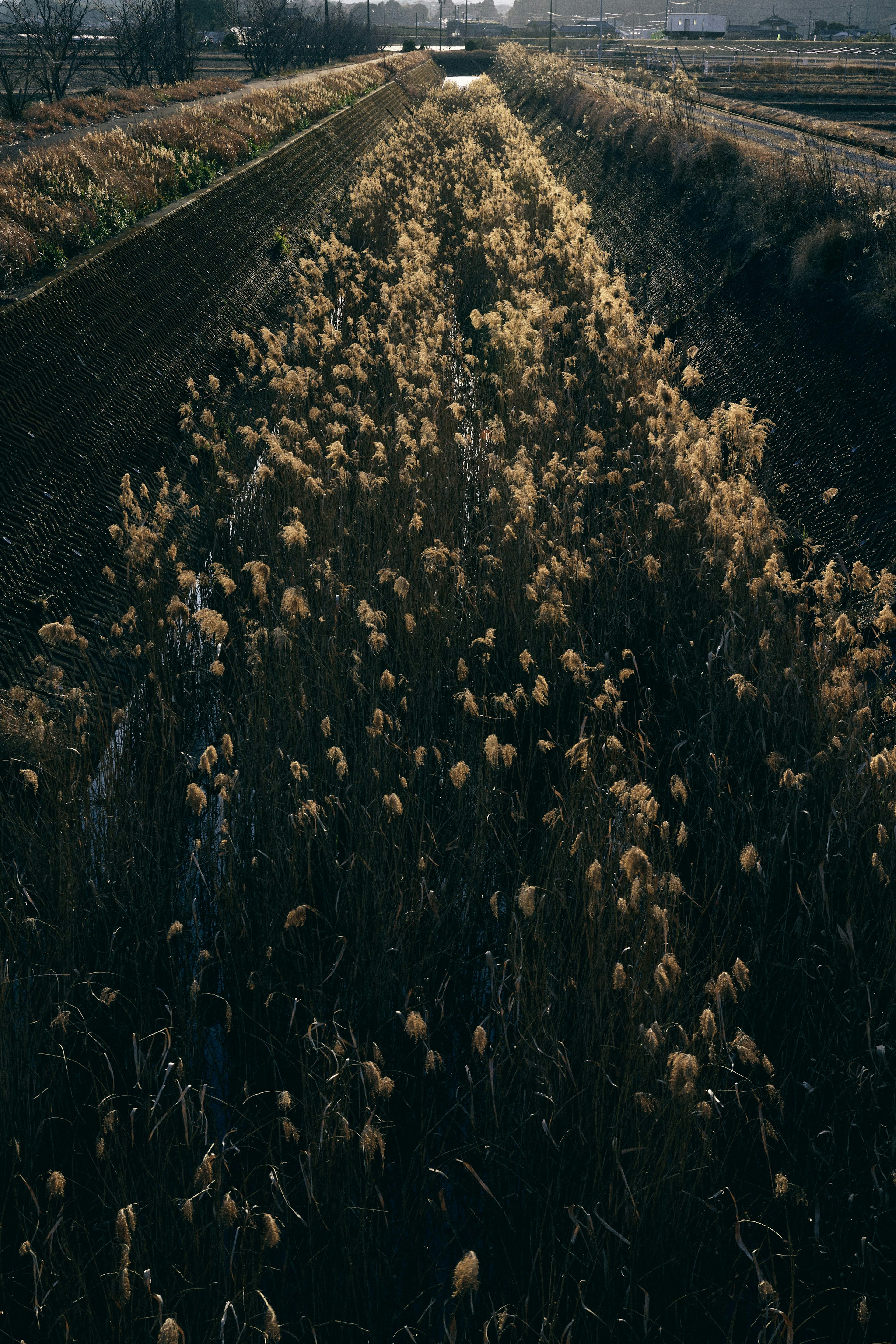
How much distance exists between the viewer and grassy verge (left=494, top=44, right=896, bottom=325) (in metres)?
10.8

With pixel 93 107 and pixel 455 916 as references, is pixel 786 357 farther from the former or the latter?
pixel 93 107

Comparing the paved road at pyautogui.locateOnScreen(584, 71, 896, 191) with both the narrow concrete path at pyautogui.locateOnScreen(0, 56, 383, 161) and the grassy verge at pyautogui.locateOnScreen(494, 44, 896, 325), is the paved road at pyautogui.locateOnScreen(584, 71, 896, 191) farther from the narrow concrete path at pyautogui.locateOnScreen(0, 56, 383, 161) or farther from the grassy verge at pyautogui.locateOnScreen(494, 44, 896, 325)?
the narrow concrete path at pyautogui.locateOnScreen(0, 56, 383, 161)

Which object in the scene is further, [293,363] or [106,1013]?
[293,363]

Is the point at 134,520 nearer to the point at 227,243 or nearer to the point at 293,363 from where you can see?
the point at 293,363

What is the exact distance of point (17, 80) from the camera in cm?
3105

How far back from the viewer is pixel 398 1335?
2.82 meters

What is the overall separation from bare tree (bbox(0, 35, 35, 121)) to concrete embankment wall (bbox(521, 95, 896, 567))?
1596 cm

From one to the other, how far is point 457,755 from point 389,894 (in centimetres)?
121

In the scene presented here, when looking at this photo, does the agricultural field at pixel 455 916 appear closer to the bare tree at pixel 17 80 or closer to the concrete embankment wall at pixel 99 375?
the concrete embankment wall at pixel 99 375

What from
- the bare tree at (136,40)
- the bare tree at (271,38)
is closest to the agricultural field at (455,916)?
the bare tree at (136,40)

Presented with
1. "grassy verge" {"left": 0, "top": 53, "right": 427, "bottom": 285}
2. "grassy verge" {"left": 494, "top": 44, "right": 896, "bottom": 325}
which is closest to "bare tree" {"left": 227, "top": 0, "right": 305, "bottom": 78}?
"grassy verge" {"left": 0, "top": 53, "right": 427, "bottom": 285}

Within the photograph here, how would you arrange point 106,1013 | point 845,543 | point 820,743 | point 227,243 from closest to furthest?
1. point 106,1013
2. point 820,743
3. point 845,543
4. point 227,243

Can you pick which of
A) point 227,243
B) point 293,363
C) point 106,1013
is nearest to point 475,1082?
point 106,1013

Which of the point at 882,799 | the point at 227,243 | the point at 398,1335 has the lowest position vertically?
the point at 398,1335
